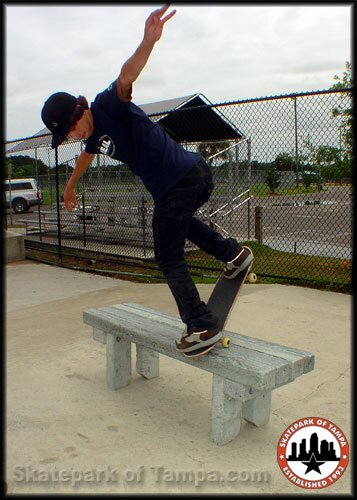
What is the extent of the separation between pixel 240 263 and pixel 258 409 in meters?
0.91

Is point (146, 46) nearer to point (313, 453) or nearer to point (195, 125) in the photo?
point (313, 453)

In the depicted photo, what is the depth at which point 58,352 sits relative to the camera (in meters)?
4.11

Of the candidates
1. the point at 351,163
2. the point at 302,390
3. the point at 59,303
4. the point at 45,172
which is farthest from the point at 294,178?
the point at 45,172

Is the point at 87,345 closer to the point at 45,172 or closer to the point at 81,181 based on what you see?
the point at 81,181

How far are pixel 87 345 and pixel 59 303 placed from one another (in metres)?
1.80

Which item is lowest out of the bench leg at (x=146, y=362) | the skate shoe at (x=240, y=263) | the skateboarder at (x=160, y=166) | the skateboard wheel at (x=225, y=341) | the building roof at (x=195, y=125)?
the bench leg at (x=146, y=362)

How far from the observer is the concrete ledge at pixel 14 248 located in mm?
9531

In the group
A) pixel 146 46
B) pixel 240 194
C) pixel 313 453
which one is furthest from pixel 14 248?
pixel 313 453

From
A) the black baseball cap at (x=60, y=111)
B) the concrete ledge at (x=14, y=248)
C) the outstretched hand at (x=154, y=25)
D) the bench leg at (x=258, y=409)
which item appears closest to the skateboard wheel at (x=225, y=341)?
the bench leg at (x=258, y=409)

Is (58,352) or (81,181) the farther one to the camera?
(81,181)

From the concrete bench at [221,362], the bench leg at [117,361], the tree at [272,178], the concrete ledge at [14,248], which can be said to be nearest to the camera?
the concrete bench at [221,362]

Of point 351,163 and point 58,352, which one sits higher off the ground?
point 351,163

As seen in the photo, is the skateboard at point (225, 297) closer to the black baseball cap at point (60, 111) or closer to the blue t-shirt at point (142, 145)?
the blue t-shirt at point (142, 145)

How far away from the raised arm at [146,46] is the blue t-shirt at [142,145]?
225 mm
